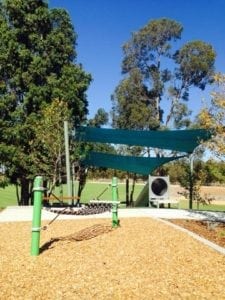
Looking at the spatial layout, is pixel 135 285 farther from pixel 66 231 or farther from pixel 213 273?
pixel 66 231

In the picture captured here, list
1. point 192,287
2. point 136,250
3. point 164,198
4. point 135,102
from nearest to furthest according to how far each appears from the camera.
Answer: point 192,287 < point 136,250 < point 164,198 < point 135,102

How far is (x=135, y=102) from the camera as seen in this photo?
32.9 m

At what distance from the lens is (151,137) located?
19.3 meters

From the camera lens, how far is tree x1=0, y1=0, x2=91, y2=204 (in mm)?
20453

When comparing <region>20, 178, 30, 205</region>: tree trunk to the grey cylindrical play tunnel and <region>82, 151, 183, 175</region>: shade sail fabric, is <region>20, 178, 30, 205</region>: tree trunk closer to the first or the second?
<region>82, 151, 183, 175</region>: shade sail fabric

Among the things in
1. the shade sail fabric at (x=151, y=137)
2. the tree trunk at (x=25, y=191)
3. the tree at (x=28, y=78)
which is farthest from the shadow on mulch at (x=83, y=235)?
the tree trunk at (x=25, y=191)

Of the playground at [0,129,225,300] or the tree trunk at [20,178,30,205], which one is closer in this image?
the playground at [0,129,225,300]

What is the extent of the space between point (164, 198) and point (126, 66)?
51.0ft

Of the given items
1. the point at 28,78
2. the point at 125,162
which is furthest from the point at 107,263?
the point at 28,78

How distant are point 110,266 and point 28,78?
16.2 meters

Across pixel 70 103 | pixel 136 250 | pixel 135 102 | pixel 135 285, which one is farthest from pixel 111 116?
pixel 135 285

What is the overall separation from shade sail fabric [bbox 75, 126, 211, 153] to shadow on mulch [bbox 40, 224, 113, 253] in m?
8.75

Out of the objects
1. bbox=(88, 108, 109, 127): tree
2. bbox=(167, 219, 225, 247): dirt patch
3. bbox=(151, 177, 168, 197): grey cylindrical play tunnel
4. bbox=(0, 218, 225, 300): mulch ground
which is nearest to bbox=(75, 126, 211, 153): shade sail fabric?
bbox=(151, 177, 168, 197): grey cylindrical play tunnel

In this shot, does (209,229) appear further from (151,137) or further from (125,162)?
(125,162)
